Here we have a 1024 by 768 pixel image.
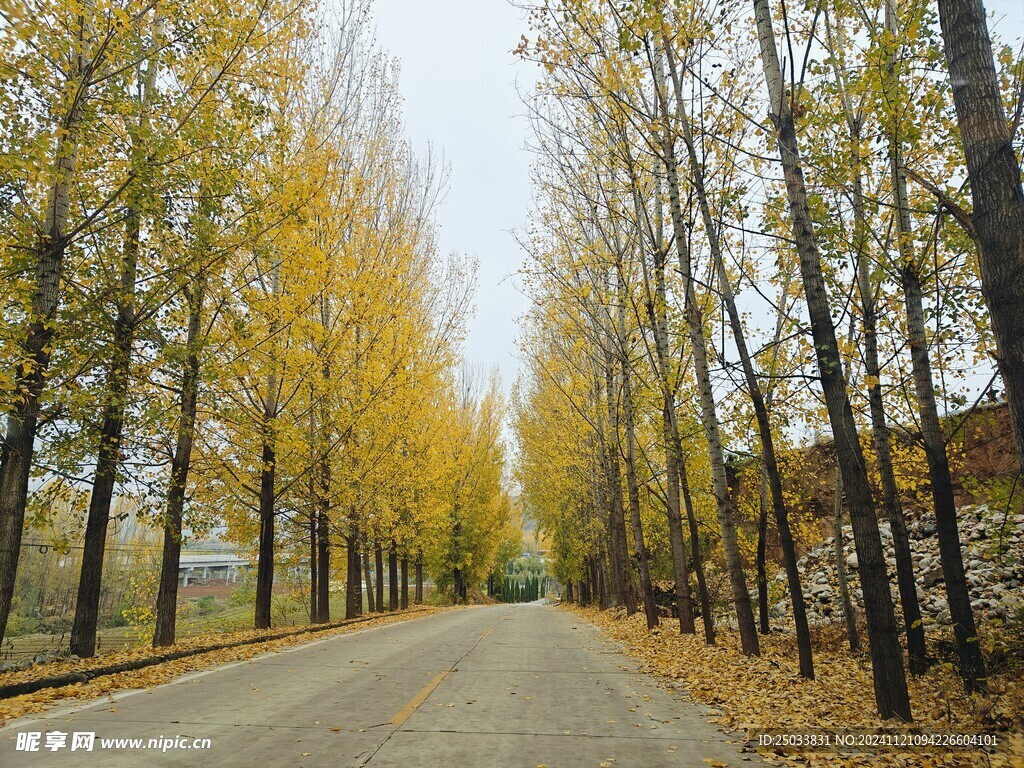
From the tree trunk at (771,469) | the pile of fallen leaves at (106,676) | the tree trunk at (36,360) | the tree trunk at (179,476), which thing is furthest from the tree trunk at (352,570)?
the tree trunk at (771,469)

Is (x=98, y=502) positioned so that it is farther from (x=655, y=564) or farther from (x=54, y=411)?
(x=655, y=564)

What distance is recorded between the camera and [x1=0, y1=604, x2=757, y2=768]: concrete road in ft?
13.5

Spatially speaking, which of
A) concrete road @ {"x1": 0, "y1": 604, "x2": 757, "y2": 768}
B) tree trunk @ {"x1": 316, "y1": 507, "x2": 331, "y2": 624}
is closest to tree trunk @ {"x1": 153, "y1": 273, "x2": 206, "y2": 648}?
concrete road @ {"x1": 0, "y1": 604, "x2": 757, "y2": 768}

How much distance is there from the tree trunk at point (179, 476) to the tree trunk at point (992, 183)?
877 cm

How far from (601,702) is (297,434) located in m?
7.12

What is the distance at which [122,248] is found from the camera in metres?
9.00

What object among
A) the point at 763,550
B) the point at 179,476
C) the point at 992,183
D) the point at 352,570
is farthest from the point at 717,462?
the point at 352,570

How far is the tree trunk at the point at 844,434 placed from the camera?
5.28 meters

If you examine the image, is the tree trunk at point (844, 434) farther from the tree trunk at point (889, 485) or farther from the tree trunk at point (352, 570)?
the tree trunk at point (352, 570)

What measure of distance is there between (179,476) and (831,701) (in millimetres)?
10201

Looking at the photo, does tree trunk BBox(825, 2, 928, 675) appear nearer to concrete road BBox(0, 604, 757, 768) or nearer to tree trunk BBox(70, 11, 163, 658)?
concrete road BBox(0, 604, 757, 768)

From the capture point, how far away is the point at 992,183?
12.7ft

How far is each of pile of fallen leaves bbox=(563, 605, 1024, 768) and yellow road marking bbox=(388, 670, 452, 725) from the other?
8.86ft

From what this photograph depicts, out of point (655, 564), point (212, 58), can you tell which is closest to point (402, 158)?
point (212, 58)
